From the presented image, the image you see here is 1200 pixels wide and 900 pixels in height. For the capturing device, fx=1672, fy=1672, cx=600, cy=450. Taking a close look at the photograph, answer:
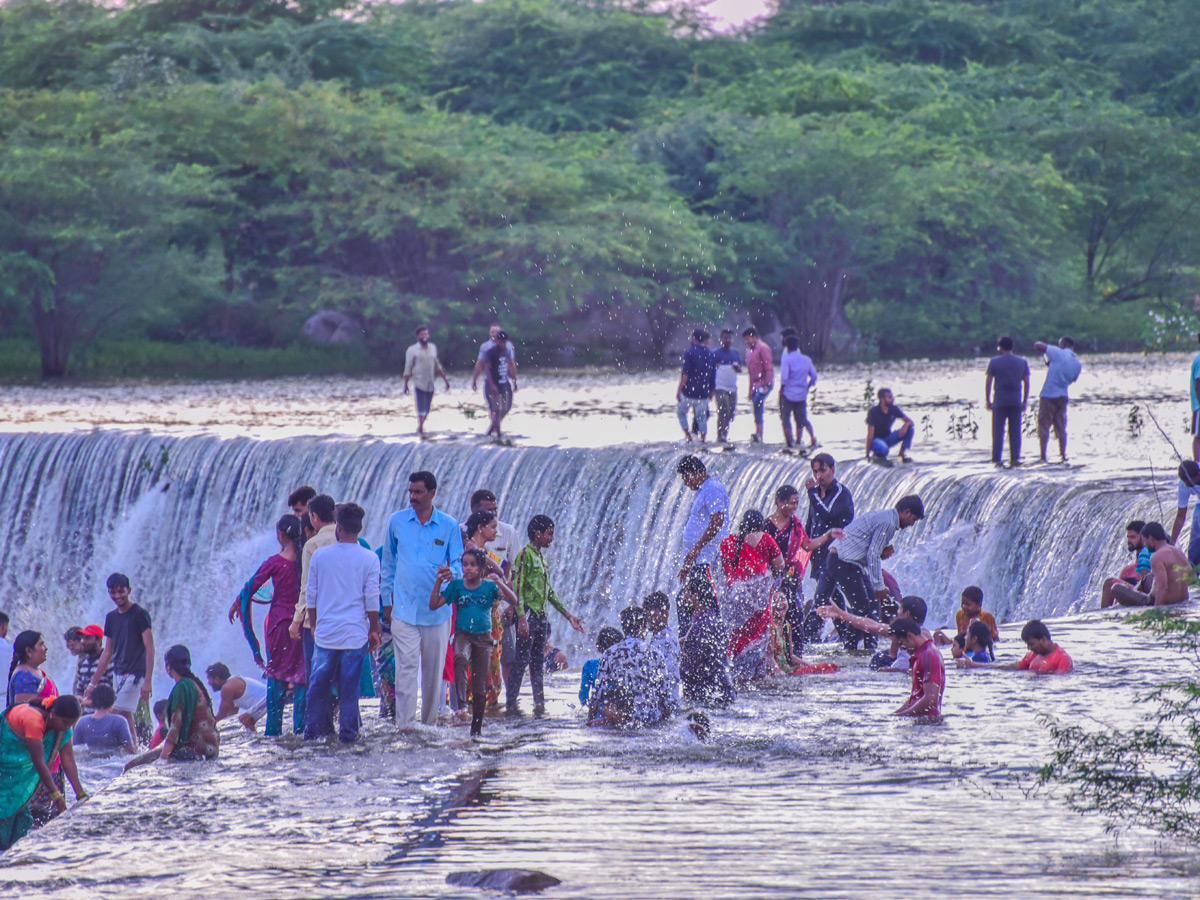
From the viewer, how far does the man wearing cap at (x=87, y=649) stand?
1138cm

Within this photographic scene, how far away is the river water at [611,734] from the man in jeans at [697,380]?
19.4 inches

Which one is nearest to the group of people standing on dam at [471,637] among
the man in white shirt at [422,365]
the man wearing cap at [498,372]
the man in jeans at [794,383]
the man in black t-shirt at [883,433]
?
the man in black t-shirt at [883,433]

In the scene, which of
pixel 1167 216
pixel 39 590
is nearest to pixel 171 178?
pixel 39 590

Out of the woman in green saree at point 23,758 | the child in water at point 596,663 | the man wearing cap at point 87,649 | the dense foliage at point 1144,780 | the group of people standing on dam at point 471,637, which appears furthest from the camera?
the man wearing cap at point 87,649

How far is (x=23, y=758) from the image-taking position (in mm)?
7965

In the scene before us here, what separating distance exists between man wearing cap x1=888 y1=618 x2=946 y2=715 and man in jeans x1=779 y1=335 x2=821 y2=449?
796 centimetres

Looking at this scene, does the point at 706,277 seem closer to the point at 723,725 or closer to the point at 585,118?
the point at 585,118

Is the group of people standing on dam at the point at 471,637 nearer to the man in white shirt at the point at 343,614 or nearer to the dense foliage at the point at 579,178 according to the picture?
the man in white shirt at the point at 343,614

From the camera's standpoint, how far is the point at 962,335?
139ft

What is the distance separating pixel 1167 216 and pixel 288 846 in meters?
42.2

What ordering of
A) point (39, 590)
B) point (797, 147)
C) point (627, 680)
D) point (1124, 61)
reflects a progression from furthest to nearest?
point (1124, 61) → point (797, 147) → point (39, 590) → point (627, 680)

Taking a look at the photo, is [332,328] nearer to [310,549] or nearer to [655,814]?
[310,549]

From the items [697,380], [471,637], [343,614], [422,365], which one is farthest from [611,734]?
[422,365]

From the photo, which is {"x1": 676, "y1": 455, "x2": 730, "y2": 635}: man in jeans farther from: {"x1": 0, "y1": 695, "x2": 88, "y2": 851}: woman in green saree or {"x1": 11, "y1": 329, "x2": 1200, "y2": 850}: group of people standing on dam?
{"x1": 0, "y1": 695, "x2": 88, "y2": 851}: woman in green saree
